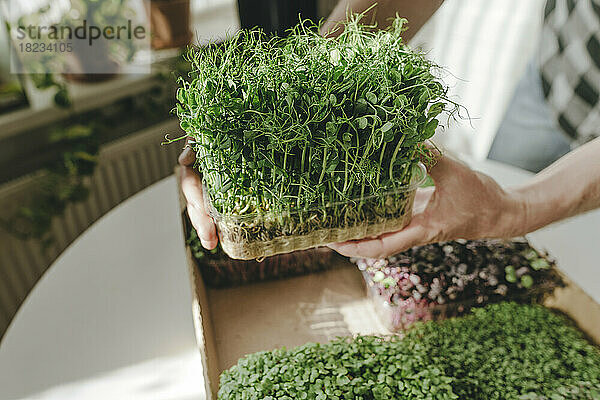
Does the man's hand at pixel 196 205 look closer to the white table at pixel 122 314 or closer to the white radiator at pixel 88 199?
the white table at pixel 122 314

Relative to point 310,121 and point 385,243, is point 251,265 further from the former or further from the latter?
point 310,121

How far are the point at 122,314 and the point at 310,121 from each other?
791 mm

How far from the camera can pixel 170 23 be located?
225 centimetres

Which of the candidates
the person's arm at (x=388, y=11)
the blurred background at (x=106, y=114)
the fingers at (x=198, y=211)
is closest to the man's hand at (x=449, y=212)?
the fingers at (x=198, y=211)

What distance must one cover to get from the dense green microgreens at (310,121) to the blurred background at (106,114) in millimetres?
1015

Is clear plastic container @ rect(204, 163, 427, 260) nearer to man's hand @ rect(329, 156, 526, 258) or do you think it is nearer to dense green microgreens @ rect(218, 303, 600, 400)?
man's hand @ rect(329, 156, 526, 258)

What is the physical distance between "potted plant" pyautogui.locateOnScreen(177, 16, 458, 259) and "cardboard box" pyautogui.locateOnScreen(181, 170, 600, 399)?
0.36 metres

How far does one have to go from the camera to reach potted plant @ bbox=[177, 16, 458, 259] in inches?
30.9

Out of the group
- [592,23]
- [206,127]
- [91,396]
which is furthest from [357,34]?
[592,23]

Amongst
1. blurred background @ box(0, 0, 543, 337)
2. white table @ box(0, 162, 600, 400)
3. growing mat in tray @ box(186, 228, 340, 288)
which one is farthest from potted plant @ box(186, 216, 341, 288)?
blurred background @ box(0, 0, 543, 337)

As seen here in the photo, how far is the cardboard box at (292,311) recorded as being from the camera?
1.18 meters

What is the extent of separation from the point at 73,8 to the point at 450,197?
1739 millimetres

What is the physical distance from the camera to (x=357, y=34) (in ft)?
2.96

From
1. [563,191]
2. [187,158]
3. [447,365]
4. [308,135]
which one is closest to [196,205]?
[187,158]
